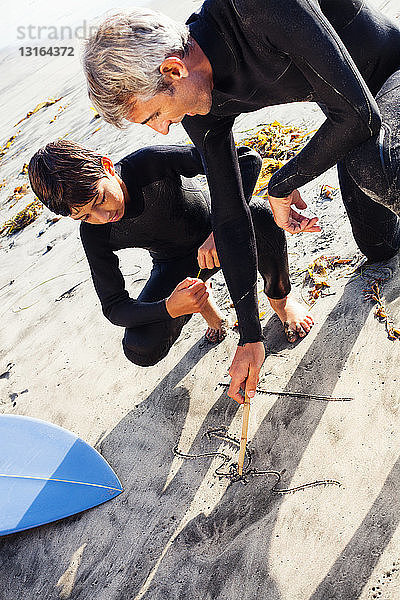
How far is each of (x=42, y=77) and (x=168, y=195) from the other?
6880mm

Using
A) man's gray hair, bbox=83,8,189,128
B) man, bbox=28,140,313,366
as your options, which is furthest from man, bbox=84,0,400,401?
man, bbox=28,140,313,366

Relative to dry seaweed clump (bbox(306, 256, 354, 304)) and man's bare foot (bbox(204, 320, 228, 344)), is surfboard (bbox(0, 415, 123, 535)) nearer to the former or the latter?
man's bare foot (bbox(204, 320, 228, 344))

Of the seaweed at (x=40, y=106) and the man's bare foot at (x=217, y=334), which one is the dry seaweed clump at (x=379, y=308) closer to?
the man's bare foot at (x=217, y=334)

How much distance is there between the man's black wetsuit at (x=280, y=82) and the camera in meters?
1.39

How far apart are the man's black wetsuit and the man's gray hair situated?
190mm

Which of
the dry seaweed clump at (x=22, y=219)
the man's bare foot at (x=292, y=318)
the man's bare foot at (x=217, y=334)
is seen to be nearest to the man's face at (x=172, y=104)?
the man's bare foot at (x=292, y=318)

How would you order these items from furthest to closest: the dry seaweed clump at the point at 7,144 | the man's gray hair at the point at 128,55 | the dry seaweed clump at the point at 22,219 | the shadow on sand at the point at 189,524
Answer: the dry seaweed clump at the point at 7,144 → the dry seaweed clump at the point at 22,219 → the shadow on sand at the point at 189,524 → the man's gray hair at the point at 128,55

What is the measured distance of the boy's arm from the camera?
226cm

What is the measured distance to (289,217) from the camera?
1885 millimetres

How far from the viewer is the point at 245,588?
1686mm

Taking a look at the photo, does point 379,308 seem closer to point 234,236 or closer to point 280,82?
point 234,236

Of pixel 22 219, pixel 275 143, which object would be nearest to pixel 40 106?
pixel 22 219

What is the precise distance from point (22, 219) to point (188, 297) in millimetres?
2831

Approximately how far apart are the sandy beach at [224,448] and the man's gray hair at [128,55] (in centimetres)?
129
